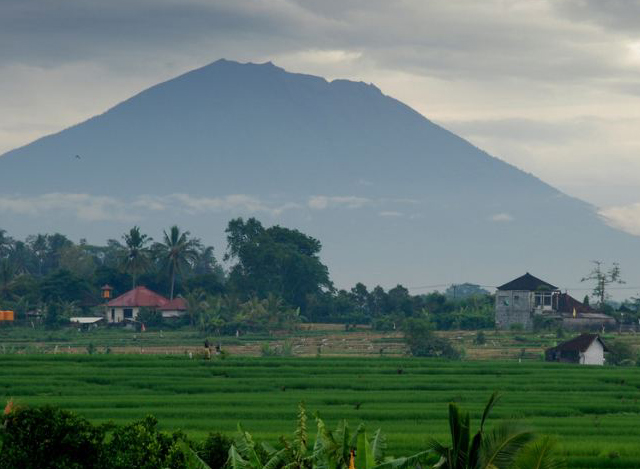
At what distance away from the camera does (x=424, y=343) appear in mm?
99875

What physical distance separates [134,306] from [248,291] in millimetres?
22257

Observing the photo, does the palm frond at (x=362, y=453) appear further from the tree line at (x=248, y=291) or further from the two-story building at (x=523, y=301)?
the two-story building at (x=523, y=301)

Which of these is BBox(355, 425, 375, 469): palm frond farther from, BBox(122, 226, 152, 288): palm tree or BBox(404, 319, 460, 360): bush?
BBox(122, 226, 152, 288): palm tree

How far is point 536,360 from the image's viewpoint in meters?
94.2

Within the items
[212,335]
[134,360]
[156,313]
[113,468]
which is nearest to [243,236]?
[156,313]

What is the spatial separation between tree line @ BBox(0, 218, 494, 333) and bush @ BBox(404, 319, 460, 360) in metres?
26.4

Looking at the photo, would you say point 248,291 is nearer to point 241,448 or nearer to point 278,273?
point 278,273

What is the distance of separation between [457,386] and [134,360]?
21.6 meters

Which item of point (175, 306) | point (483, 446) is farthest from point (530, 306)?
point (483, 446)

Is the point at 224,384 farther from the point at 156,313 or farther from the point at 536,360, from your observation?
the point at 156,313

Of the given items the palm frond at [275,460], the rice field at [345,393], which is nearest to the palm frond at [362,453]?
the palm frond at [275,460]

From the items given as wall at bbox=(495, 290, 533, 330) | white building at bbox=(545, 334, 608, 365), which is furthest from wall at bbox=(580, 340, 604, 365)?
wall at bbox=(495, 290, 533, 330)

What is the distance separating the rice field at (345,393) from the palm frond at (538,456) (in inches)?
613

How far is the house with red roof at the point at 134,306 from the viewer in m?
142
